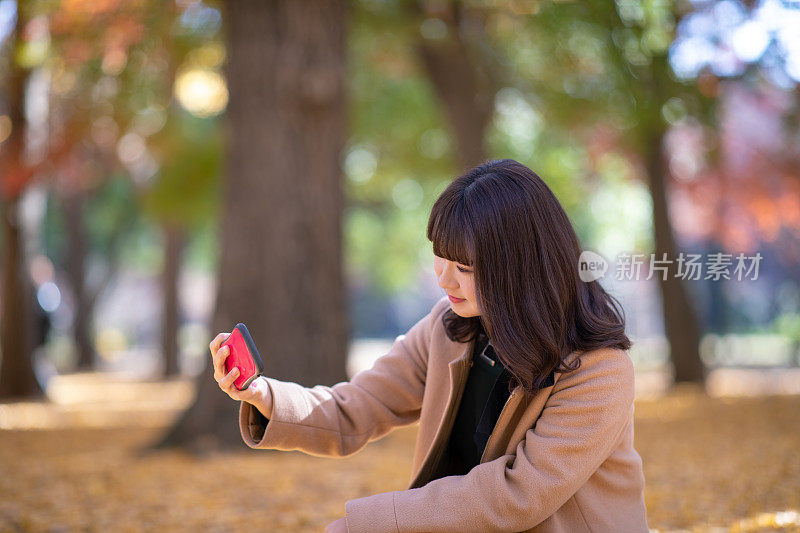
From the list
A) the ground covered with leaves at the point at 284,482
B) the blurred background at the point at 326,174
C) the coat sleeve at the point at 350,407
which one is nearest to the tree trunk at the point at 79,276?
the blurred background at the point at 326,174

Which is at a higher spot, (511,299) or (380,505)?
(511,299)

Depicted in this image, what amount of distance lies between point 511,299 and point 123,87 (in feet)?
24.1

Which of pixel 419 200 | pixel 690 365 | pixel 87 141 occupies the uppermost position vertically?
pixel 87 141

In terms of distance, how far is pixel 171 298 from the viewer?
1409 centimetres

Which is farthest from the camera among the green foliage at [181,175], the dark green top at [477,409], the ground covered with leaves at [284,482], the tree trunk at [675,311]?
the green foliage at [181,175]

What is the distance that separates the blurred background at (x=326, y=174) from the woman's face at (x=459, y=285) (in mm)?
490

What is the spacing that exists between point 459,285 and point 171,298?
42.0 ft

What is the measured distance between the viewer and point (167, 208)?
10945mm

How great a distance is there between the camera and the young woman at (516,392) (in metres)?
1.84

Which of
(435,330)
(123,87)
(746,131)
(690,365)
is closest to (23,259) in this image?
(123,87)

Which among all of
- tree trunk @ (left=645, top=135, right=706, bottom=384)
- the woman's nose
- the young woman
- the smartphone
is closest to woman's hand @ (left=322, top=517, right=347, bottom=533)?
the young woman

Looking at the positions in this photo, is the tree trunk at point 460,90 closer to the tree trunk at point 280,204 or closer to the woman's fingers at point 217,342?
the tree trunk at point 280,204

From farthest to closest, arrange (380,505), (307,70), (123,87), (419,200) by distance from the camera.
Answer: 1. (419,200)
2. (123,87)
3. (307,70)
4. (380,505)

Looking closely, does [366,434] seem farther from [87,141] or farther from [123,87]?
[87,141]
